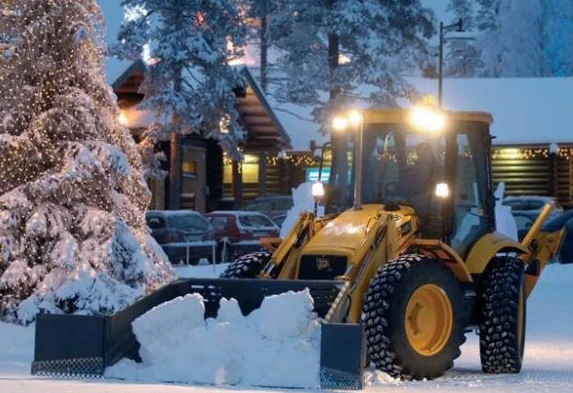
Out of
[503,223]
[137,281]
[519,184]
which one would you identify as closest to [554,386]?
[137,281]

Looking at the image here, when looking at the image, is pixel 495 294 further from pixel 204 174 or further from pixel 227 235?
pixel 204 174

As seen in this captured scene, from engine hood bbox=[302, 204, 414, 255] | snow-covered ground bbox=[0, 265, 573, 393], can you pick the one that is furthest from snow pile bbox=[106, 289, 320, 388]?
engine hood bbox=[302, 204, 414, 255]

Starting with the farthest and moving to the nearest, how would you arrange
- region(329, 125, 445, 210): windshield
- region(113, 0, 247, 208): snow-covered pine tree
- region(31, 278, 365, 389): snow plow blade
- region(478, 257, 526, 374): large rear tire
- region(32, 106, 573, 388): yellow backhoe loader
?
1. region(113, 0, 247, 208): snow-covered pine tree
2. region(329, 125, 445, 210): windshield
3. region(478, 257, 526, 374): large rear tire
4. region(32, 106, 573, 388): yellow backhoe loader
5. region(31, 278, 365, 389): snow plow blade

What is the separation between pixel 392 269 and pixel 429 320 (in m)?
0.91

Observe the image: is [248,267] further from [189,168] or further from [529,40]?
[529,40]

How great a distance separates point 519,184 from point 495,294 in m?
39.5

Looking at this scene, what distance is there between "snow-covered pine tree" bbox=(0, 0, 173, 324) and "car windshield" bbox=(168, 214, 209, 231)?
52.2 ft

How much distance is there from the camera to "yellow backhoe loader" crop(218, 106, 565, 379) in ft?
43.3

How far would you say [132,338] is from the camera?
42.9 feet

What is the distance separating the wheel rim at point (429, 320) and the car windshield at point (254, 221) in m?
25.7

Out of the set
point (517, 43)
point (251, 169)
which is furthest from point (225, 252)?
point (517, 43)

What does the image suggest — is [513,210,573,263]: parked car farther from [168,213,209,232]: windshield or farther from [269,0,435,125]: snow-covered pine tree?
[269,0,435,125]: snow-covered pine tree

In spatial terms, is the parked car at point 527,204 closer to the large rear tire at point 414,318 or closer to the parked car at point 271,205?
the parked car at point 271,205

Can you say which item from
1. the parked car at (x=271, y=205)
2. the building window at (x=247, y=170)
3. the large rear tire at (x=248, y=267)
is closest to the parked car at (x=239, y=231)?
the parked car at (x=271, y=205)
